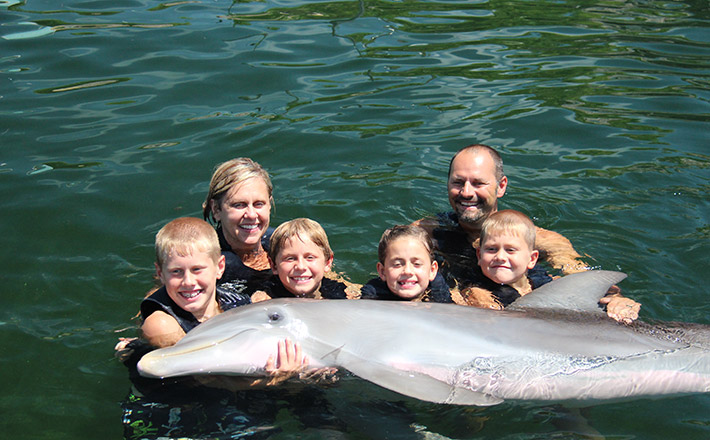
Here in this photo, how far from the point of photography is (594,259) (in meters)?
7.44

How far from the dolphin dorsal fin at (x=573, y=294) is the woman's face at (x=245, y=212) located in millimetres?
2207

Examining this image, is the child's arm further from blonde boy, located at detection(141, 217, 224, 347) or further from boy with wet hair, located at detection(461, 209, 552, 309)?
boy with wet hair, located at detection(461, 209, 552, 309)

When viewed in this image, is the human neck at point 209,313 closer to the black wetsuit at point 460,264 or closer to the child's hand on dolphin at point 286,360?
the child's hand on dolphin at point 286,360

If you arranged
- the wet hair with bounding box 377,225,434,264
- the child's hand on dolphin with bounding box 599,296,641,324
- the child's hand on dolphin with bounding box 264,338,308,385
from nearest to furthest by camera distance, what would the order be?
the child's hand on dolphin with bounding box 264,338,308,385, the child's hand on dolphin with bounding box 599,296,641,324, the wet hair with bounding box 377,225,434,264

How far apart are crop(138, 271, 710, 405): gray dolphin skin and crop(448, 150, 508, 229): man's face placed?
2111 millimetres

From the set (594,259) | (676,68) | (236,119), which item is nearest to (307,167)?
(236,119)

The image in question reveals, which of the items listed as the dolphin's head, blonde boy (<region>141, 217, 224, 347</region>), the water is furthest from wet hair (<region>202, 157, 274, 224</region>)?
the dolphin's head

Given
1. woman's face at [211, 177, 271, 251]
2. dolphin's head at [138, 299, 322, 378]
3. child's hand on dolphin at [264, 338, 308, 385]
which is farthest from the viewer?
woman's face at [211, 177, 271, 251]

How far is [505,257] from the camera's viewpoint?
243 inches

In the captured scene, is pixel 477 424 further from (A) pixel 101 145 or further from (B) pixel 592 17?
(B) pixel 592 17

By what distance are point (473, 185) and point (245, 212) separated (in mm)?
2213

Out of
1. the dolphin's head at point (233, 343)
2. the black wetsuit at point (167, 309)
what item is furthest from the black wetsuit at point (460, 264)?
the black wetsuit at point (167, 309)

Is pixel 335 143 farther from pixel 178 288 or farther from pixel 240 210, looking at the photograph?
pixel 178 288

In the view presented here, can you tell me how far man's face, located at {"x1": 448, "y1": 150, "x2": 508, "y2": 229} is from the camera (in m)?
7.15
